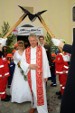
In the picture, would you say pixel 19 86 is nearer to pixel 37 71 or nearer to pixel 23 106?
pixel 23 106


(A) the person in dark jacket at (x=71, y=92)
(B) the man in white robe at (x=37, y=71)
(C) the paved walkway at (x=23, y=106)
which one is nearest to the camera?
(A) the person in dark jacket at (x=71, y=92)

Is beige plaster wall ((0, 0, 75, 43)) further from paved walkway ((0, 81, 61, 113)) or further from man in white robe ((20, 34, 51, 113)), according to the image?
man in white robe ((20, 34, 51, 113))

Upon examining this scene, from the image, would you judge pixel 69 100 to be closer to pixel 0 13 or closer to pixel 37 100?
pixel 37 100

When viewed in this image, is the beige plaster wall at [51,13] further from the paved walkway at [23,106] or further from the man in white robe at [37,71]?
the man in white robe at [37,71]

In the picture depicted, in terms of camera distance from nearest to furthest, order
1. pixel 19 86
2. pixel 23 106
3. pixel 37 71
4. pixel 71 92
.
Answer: pixel 71 92 → pixel 37 71 → pixel 23 106 → pixel 19 86

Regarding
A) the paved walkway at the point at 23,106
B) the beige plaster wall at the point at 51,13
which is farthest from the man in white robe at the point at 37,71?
the beige plaster wall at the point at 51,13

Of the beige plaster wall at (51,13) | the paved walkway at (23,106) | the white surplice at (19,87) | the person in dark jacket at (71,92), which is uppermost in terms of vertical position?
the beige plaster wall at (51,13)

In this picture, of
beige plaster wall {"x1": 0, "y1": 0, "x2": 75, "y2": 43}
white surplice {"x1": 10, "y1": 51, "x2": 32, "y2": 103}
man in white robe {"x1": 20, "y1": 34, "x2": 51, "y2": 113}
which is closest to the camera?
man in white robe {"x1": 20, "y1": 34, "x2": 51, "y2": 113}

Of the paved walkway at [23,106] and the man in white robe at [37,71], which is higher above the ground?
the man in white robe at [37,71]

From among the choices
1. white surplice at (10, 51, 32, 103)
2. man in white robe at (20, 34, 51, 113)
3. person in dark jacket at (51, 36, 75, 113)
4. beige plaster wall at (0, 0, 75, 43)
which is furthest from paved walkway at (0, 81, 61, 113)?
beige plaster wall at (0, 0, 75, 43)

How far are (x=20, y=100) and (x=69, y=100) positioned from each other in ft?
13.3

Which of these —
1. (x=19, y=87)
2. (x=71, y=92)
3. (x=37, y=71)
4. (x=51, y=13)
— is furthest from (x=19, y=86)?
(x=51, y=13)

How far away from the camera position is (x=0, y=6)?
11.2 m

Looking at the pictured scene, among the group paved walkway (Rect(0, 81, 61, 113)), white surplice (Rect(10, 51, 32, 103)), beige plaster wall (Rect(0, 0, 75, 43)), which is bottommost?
paved walkway (Rect(0, 81, 61, 113))
